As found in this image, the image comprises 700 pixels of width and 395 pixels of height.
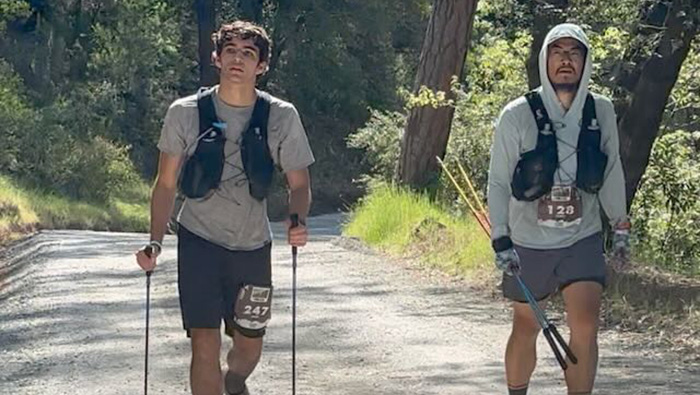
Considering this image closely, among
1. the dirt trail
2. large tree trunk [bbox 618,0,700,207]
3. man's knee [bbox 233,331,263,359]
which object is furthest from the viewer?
large tree trunk [bbox 618,0,700,207]

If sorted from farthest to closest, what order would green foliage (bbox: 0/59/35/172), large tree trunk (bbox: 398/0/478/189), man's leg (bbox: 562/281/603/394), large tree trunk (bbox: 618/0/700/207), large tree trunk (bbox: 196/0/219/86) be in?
large tree trunk (bbox: 196/0/219/86), green foliage (bbox: 0/59/35/172), large tree trunk (bbox: 398/0/478/189), large tree trunk (bbox: 618/0/700/207), man's leg (bbox: 562/281/603/394)

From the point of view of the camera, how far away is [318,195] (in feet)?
178

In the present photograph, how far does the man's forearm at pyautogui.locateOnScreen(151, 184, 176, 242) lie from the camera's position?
21.2 ft

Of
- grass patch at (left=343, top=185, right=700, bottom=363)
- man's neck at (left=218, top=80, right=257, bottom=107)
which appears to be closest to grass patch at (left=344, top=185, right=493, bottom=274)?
grass patch at (left=343, top=185, right=700, bottom=363)

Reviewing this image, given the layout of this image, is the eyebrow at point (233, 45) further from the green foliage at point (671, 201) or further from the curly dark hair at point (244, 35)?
the green foliage at point (671, 201)

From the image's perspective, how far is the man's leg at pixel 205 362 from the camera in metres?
6.40

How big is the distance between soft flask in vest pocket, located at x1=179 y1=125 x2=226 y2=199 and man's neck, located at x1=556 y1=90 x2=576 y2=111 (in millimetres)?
1575

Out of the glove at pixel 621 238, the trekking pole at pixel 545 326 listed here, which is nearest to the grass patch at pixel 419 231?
the glove at pixel 621 238

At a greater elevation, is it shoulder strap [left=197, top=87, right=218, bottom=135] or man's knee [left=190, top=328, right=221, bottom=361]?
shoulder strap [left=197, top=87, right=218, bottom=135]

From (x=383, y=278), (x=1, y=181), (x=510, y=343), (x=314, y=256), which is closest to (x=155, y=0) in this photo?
(x=1, y=181)

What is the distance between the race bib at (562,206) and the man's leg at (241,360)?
1.51 metres

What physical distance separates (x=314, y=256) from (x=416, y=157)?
405cm

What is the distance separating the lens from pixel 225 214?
6438 millimetres

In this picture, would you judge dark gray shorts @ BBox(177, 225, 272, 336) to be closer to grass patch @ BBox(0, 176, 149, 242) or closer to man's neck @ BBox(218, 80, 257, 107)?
man's neck @ BBox(218, 80, 257, 107)
